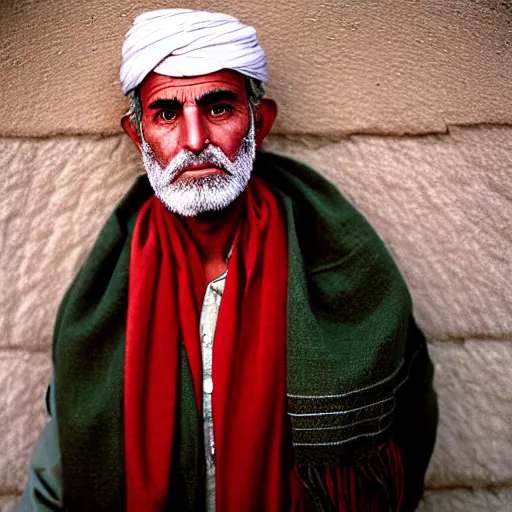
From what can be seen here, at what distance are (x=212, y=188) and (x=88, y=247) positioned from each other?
22.4 inches

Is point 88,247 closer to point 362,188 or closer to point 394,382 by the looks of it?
point 362,188

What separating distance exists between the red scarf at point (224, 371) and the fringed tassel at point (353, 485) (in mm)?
55

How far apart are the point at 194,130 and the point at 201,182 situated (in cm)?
11

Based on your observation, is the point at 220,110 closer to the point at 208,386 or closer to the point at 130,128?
the point at 130,128

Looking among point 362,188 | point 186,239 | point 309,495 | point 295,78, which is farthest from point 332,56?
point 309,495

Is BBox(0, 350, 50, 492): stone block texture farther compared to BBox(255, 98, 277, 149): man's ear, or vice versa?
BBox(0, 350, 50, 492): stone block texture

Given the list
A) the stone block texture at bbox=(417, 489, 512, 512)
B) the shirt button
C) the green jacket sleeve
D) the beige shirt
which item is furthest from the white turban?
the stone block texture at bbox=(417, 489, 512, 512)

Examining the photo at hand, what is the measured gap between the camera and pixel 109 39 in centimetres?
158

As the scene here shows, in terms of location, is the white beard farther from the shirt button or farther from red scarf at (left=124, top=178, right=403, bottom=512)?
the shirt button

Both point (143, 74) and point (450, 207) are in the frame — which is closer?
point (143, 74)

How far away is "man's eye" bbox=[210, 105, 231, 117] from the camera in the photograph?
128 centimetres

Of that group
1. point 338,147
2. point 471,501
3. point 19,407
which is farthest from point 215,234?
point 471,501

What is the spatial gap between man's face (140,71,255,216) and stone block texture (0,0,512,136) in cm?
36

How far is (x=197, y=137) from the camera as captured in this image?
1.23 m
